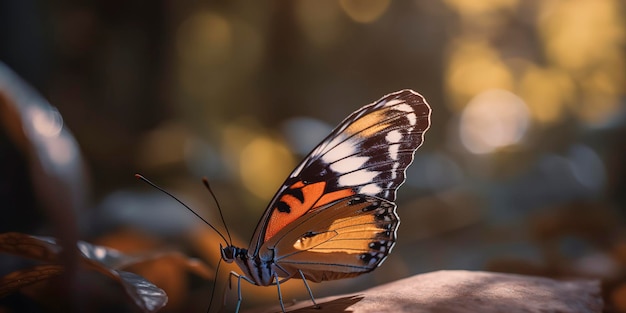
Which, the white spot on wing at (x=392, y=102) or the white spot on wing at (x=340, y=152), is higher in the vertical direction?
the white spot on wing at (x=392, y=102)

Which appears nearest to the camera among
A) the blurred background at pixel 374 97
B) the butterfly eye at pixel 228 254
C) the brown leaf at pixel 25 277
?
the brown leaf at pixel 25 277

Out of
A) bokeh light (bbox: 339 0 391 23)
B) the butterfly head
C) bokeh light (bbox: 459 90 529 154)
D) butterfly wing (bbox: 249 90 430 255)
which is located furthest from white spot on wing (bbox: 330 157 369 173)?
bokeh light (bbox: 339 0 391 23)

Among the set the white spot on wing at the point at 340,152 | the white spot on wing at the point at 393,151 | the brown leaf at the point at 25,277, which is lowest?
the brown leaf at the point at 25,277

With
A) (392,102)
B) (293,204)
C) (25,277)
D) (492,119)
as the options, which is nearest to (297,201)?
(293,204)

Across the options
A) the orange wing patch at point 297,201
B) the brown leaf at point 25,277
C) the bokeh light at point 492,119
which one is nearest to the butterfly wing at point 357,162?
the orange wing patch at point 297,201

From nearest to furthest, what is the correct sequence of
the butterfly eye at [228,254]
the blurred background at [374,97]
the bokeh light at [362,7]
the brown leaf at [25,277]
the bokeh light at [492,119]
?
the brown leaf at [25,277] < the butterfly eye at [228,254] < the blurred background at [374,97] < the bokeh light at [492,119] < the bokeh light at [362,7]

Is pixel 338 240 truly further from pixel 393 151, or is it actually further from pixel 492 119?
pixel 492 119

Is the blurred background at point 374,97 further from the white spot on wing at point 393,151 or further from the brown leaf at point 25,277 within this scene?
the brown leaf at point 25,277

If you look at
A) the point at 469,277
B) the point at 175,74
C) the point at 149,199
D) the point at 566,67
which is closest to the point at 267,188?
the point at 149,199
